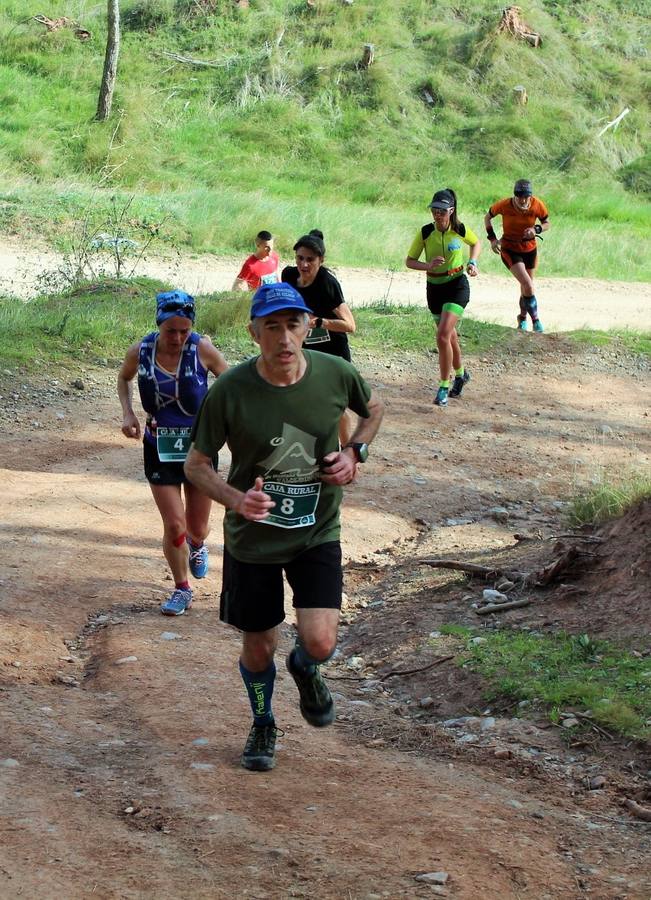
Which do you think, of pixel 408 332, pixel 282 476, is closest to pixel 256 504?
pixel 282 476

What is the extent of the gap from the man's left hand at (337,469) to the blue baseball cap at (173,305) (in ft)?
6.64

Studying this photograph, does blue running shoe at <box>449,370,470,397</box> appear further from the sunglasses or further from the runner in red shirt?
the sunglasses

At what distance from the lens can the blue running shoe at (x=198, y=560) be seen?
6941mm

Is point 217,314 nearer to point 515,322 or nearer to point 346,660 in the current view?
point 515,322

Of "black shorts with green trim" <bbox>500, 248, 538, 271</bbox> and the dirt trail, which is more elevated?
"black shorts with green trim" <bbox>500, 248, 538, 271</bbox>

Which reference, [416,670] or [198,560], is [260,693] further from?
[198,560]

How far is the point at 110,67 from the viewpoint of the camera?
1118 inches

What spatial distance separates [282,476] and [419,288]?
52.8 ft

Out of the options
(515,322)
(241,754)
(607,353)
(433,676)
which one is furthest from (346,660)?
(515,322)

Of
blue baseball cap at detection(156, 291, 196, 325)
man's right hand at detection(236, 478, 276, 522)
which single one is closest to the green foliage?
blue baseball cap at detection(156, 291, 196, 325)

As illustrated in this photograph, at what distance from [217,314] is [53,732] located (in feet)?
29.1

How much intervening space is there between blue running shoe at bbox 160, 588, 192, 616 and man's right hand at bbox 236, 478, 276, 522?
2686 mm

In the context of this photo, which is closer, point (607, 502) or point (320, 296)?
point (607, 502)

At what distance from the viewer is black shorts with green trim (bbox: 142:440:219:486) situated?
6227mm
